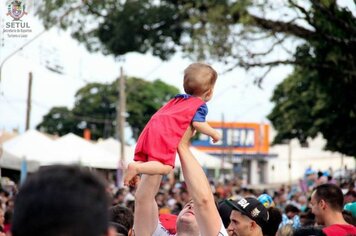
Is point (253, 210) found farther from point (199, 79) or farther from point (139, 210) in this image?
point (199, 79)

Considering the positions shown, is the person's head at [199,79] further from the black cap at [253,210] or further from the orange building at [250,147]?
the orange building at [250,147]

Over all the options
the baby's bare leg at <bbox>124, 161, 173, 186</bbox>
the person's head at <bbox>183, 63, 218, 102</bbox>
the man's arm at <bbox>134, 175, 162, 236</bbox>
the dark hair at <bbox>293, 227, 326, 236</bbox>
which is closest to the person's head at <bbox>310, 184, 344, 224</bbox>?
the dark hair at <bbox>293, 227, 326, 236</bbox>

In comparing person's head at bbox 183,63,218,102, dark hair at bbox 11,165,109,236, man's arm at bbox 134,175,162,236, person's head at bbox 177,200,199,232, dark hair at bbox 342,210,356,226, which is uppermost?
person's head at bbox 183,63,218,102

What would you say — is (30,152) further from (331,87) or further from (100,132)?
(100,132)

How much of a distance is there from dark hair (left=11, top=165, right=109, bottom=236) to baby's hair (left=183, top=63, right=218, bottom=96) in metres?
2.23

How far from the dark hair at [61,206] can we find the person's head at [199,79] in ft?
7.32

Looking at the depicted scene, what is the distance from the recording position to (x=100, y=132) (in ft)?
292

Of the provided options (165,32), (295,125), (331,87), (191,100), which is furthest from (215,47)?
(295,125)

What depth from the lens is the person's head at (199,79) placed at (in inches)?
163

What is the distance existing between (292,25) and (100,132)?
238ft

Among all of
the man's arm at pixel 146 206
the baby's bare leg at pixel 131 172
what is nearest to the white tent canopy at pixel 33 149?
the man's arm at pixel 146 206

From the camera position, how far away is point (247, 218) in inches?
222

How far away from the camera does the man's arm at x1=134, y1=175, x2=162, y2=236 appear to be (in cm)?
405

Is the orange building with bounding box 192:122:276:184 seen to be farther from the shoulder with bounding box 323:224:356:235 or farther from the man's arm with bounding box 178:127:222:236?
the man's arm with bounding box 178:127:222:236
